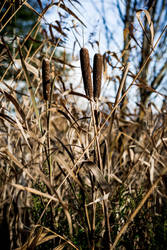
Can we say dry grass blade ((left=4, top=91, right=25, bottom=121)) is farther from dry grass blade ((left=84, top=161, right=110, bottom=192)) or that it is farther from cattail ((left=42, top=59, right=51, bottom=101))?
dry grass blade ((left=84, top=161, right=110, bottom=192))

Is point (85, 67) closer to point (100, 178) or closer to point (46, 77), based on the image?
point (46, 77)

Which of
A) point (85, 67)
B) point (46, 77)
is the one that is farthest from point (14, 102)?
point (85, 67)

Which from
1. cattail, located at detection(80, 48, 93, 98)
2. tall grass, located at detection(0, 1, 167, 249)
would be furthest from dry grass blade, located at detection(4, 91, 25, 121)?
cattail, located at detection(80, 48, 93, 98)

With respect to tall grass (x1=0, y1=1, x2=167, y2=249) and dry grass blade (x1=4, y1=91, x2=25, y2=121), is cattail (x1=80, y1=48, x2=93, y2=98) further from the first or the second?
dry grass blade (x1=4, y1=91, x2=25, y2=121)

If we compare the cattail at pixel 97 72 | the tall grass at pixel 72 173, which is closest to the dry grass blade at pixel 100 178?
the tall grass at pixel 72 173

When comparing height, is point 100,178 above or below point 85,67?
below

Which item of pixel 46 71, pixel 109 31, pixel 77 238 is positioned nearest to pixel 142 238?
pixel 77 238

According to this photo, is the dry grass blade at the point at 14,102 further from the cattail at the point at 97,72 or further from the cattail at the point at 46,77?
the cattail at the point at 97,72

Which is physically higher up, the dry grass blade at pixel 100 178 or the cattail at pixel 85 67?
the cattail at pixel 85 67

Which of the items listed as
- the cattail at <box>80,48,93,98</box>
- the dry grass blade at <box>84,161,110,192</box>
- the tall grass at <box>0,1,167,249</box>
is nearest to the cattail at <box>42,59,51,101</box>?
the tall grass at <box>0,1,167,249</box>

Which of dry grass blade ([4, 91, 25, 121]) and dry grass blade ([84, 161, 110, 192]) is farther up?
dry grass blade ([4, 91, 25, 121])

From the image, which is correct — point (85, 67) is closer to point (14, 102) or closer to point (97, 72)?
point (97, 72)

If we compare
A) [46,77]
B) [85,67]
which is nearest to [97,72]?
[85,67]

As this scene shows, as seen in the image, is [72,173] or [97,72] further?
[97,72]
